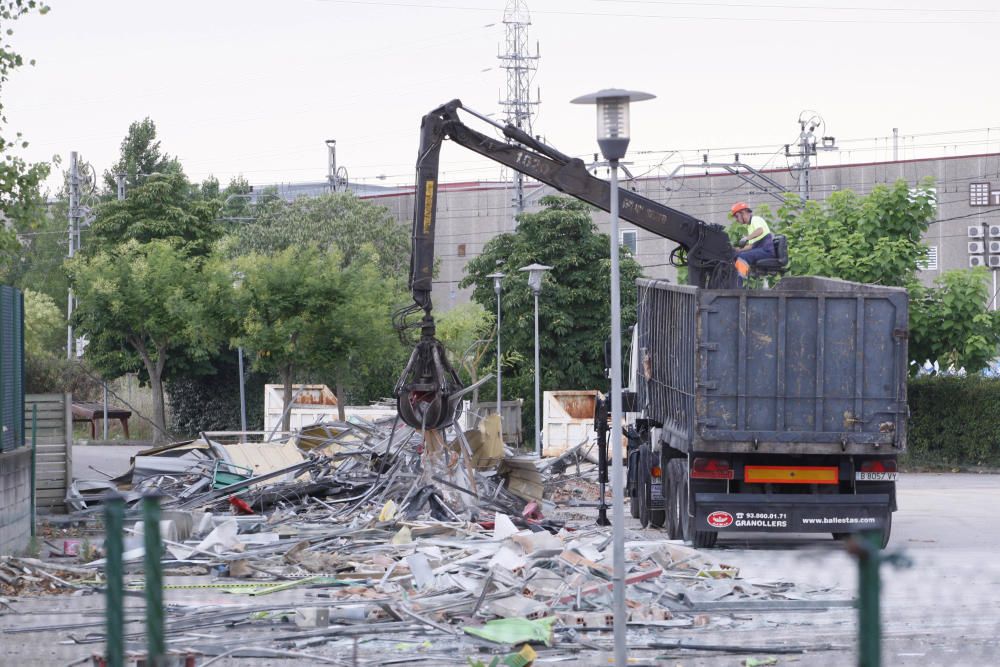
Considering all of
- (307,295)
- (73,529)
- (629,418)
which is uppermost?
(307,295)

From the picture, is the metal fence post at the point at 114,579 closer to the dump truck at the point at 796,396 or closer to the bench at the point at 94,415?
the dump truck at the point at 796,396

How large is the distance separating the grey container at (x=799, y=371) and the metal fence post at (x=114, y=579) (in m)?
10.6

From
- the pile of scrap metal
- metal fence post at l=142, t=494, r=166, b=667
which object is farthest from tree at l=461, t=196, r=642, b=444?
metal fence post at l=142, t=494, r=166, b=667

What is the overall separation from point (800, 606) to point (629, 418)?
401 inches

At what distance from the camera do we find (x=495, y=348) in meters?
45.3

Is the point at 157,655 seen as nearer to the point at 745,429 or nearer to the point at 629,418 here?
the point at 745,429

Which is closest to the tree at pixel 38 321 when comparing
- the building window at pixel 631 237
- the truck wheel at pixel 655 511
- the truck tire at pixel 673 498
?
the building window at pixel 631 237

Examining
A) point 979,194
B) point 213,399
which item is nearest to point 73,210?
point 213,399

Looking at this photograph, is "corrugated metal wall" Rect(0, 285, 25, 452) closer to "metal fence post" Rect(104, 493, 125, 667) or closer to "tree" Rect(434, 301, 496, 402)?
"metal fence post" Rect(104, 493, 125, 667)

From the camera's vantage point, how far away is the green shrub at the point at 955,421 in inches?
1334

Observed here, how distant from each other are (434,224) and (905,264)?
19785 millimetres

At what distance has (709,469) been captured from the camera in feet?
50.2

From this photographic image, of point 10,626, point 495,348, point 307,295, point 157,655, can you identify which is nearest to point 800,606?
point 10,626

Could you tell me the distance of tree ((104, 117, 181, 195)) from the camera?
72438mm
